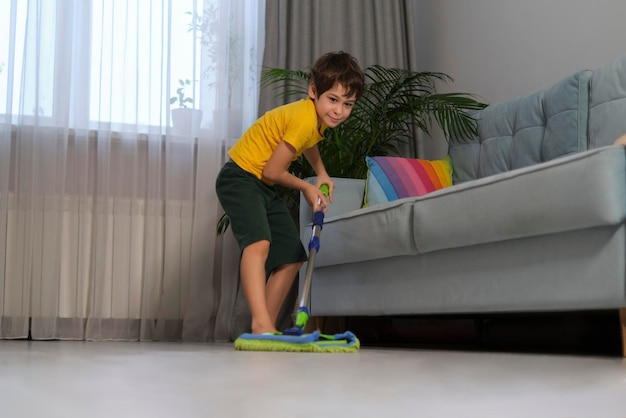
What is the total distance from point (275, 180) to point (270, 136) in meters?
0.17

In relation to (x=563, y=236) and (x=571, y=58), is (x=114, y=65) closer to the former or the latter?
(x=571, y=58)

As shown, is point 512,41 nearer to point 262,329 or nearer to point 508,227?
point 508,227

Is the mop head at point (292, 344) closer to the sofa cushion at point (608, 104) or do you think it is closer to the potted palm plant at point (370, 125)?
the sofa cushion at point (608, 104)

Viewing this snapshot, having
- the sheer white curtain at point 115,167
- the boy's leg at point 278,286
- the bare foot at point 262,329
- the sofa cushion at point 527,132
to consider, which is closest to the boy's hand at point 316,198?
the boy's leg at point 278,286

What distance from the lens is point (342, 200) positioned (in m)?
2.95

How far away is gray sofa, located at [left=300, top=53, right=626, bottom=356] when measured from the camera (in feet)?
5.70

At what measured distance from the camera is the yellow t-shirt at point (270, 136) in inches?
95.6

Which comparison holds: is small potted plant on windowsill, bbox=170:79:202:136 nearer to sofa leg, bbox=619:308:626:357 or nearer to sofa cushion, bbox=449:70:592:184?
sofa cushion, bbox=449:70:592:184

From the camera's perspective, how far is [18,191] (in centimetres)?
335

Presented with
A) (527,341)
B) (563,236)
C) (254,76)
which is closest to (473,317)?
(527,341)

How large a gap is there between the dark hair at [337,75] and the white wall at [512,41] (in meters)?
1.11

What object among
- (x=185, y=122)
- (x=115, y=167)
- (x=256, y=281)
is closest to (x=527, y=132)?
(x=256, y=281)

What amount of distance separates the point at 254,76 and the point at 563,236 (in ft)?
7.48

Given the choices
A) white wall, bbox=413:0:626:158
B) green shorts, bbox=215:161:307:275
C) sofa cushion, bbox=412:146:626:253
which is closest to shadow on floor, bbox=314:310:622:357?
sofa cushion, bbox=412:146:626:253
